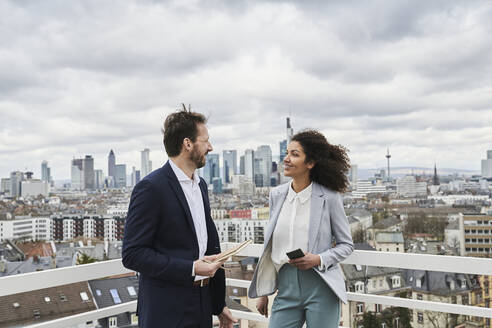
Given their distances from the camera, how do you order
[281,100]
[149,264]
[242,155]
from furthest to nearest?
[242,155] → [281,100] → [149,264]

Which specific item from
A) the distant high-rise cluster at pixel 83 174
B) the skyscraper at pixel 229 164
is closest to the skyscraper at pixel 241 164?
the skyscraper at pixel 229 164

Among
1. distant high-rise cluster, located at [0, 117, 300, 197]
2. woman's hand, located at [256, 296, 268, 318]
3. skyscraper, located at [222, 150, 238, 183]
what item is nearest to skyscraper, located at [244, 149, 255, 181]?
distant high-rise cluster, located at [0, 117, 300, 197]

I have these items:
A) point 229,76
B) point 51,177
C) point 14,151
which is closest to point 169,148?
point 229,76

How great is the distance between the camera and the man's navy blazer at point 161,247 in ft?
4.42

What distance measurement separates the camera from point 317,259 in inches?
64.4

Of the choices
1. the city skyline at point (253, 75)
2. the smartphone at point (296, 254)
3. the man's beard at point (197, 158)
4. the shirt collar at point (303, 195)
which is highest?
the city skyline at point (253, 75)

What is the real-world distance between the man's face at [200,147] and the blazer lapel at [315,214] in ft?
1.72

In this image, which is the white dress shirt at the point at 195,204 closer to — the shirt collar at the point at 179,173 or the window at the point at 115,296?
the shirt collar at the point at 179,173

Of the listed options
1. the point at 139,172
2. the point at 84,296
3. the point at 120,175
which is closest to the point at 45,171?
the point at 120,175

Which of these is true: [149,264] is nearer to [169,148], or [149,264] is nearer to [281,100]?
[169,148]

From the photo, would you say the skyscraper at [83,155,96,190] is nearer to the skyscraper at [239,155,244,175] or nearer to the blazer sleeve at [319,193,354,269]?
the skyscraper at [239,155,244,175]

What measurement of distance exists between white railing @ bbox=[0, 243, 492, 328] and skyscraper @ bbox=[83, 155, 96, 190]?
75.4 meters

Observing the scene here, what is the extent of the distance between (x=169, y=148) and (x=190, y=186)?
6.3 inches

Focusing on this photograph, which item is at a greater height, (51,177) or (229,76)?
(229,76)
